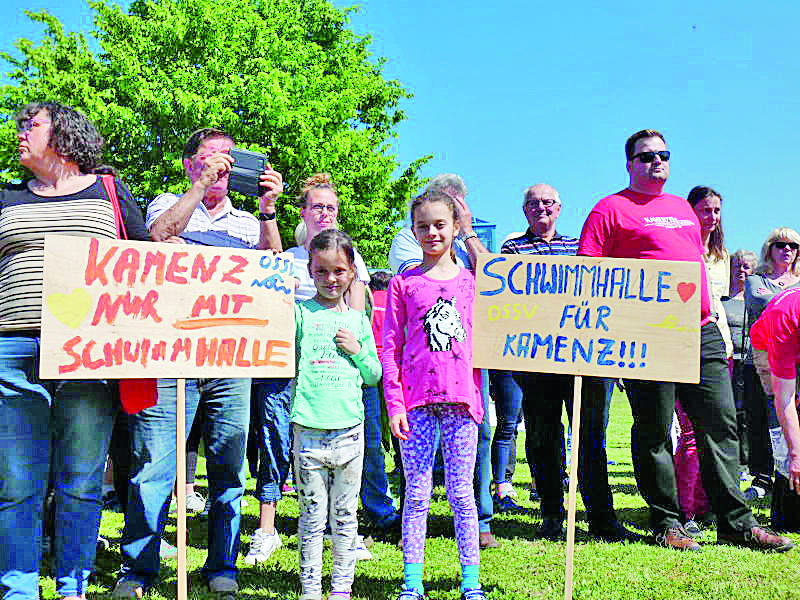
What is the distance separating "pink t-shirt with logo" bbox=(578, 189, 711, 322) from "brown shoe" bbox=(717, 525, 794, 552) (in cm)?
137

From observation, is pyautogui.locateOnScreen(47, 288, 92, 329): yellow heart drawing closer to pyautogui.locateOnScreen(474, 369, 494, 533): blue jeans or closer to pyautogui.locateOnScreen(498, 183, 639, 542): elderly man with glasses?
pyautogui.locateOnScreen(474, 369, 494, 533): blue jeans

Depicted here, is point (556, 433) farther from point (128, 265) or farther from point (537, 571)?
point (128, 265)

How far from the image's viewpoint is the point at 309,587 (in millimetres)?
3496

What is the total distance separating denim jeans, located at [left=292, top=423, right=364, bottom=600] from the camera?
3.54 m

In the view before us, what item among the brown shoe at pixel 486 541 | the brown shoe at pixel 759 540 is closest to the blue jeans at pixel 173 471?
the brown shoe at pixel 486 541

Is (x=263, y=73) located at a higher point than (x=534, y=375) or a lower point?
higher

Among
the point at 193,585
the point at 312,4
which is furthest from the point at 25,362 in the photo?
the point at 312,4

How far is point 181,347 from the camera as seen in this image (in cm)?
325

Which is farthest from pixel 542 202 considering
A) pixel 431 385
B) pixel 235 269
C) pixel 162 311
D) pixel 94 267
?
pixel 94 267

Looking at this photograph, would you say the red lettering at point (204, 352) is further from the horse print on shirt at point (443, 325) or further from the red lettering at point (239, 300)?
the horse print on shirt at point (443, 325)

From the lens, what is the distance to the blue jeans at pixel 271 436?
4570 millimetres

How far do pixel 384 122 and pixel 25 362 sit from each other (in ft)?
73.4

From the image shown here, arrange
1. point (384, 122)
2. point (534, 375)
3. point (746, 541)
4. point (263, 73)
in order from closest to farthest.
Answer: point (746, 541) < point (534, 375) < point (263, 73) < point (384, 122)

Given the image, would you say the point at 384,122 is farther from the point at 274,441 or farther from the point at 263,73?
the point at 274,441
